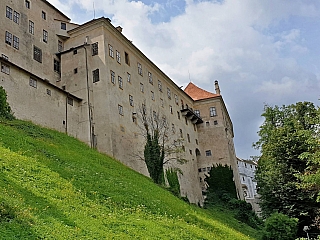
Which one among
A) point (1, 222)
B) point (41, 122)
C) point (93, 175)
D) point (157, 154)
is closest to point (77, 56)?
point (41, 122)

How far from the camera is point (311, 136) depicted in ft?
73.9

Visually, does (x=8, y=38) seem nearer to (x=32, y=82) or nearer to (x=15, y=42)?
(x=15, y=42)

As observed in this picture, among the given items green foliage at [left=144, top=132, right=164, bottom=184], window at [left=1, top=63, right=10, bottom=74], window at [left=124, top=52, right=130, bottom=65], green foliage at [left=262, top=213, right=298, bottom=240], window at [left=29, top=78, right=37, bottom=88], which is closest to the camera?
window at [left=1, top=63, right=10, bottom=74]

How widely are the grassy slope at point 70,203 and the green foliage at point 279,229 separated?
8.86 meters

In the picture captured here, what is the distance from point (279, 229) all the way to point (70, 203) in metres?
17.5

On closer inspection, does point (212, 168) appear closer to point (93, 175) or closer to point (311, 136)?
point (311, 136)

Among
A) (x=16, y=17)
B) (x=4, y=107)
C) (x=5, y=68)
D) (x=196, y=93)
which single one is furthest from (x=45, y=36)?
(x=196, y=93)

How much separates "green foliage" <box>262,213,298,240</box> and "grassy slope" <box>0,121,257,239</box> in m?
8.86

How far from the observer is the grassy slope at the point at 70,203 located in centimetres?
963

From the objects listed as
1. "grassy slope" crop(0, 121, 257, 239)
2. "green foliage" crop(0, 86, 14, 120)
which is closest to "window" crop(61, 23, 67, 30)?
"green foliage" crop(0, 86, 14, 120)

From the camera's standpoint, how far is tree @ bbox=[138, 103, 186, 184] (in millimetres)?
30578

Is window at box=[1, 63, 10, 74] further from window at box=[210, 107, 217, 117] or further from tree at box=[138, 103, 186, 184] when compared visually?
window at box=[210, 107, 217, 117]

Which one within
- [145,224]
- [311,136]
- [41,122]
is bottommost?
[145,224]

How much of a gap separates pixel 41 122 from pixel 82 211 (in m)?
16.7
